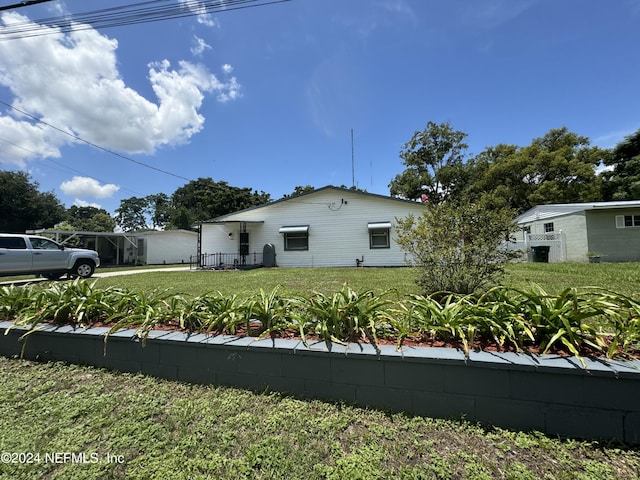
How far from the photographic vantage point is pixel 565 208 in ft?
47.1

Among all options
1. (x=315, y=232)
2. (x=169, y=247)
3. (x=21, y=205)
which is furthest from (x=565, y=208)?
(x=21, y=205)

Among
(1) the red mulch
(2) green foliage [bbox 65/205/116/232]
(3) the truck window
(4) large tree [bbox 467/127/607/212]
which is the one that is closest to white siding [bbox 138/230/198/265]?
(3) the truck window

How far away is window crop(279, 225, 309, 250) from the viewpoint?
46.6 ft

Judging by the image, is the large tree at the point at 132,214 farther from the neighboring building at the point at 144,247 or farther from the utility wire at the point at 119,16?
the utility wire at the point at 119,16

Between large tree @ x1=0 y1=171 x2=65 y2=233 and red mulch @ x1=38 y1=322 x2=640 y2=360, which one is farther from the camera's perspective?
large tree @ x1=0 y1=171 x2=65 y2=233

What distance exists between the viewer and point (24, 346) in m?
2.70

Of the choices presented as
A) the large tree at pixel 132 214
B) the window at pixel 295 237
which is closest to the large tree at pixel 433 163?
the window at pixel 295 237

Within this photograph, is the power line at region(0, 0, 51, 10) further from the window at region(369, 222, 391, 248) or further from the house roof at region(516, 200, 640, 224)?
the house roof at region(516, 200, 640, 224)

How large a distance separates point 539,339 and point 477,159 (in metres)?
30.2

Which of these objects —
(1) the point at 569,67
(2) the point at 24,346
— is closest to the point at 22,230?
(2) the point at 24,346

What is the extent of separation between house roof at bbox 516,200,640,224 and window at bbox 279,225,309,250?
9138 mm

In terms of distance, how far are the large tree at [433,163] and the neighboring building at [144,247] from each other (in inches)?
836

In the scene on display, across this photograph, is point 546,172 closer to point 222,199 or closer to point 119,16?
point 119,16

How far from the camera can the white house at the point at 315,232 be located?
1352cm
